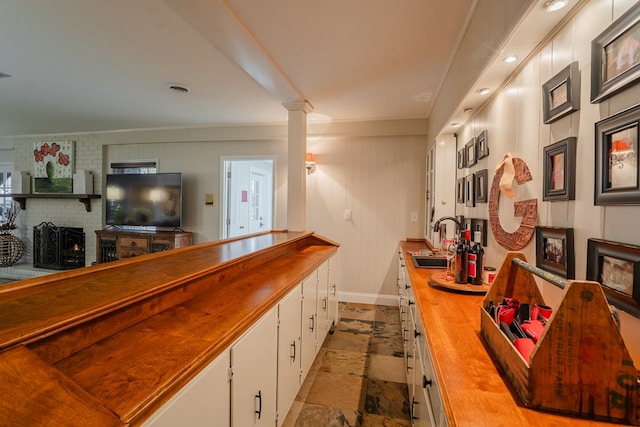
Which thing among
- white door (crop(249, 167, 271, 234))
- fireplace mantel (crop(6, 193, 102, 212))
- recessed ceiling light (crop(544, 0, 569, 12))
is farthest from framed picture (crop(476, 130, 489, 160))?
fireplace mantel (crop(6, 193, 102, 212))

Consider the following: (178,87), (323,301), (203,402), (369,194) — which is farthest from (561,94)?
(178,87)

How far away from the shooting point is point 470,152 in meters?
2.34

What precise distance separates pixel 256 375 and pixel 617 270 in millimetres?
1291

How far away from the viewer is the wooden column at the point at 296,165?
11.2 feet

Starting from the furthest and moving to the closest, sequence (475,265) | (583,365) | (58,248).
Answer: (58,248), (475,265), (583,365)

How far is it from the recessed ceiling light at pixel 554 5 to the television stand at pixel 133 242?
15.0ft

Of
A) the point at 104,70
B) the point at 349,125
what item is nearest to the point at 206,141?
the point at 104,70

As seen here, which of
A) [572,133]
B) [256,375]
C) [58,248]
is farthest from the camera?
[58,248]

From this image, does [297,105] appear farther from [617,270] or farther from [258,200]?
[617,270]

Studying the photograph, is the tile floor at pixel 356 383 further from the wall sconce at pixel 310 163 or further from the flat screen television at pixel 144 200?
the flat screen television at pixel 144 200

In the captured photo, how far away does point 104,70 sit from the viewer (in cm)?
278

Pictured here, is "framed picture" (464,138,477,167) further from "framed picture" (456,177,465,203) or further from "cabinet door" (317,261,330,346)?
"cabinet door" (317,261,330,346)

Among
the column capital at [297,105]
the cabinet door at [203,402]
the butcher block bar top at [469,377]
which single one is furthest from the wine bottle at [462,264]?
the column capital at [297,105]

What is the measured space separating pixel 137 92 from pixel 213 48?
1484mm
